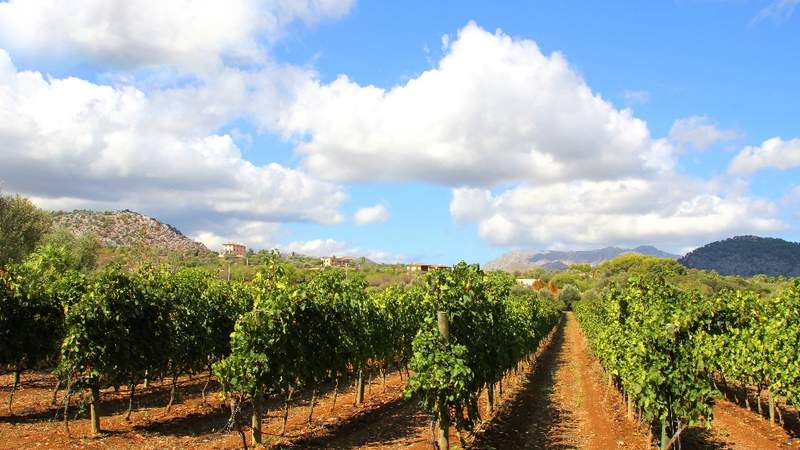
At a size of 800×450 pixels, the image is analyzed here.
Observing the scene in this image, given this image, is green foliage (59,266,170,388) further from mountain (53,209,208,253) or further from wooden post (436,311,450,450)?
mountain (53,209,208,253)

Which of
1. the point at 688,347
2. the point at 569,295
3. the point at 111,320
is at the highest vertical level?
the point at 111,320

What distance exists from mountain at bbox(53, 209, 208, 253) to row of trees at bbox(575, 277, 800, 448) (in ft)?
361

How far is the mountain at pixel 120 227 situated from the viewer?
410 ft

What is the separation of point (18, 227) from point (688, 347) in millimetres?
50777

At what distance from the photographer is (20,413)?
19.2 metres

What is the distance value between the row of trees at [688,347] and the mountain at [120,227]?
110 m

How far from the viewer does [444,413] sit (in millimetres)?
12164

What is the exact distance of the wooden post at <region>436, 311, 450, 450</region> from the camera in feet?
39.9

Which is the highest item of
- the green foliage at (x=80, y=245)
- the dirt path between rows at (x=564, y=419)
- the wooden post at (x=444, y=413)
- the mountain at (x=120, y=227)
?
the mountain at (x=120, y=227)

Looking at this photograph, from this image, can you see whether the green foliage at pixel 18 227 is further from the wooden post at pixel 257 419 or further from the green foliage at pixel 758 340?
the green foliage at pixel 758 340

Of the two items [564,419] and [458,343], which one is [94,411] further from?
[564,419]

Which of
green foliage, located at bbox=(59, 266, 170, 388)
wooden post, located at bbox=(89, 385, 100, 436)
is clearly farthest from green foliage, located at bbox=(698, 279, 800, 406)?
wooden post, located at bbox=(89, 385, 100, 436)

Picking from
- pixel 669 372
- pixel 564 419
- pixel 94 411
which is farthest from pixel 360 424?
pixel 669 372

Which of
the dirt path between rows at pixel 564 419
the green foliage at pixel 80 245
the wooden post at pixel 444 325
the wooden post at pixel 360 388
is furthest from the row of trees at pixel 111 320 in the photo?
the green foliage at pixel 80 245
